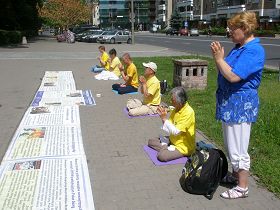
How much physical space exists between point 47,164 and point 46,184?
0.66 meters

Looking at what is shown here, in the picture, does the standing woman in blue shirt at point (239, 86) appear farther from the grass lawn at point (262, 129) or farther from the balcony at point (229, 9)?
the balcony at point (229, 9)

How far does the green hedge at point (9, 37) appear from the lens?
32938 mm

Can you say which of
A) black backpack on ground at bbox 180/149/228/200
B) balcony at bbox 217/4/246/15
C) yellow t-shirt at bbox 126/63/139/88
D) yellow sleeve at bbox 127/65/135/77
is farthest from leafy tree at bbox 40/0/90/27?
black backpack on ground at bbox 180/149/228/200

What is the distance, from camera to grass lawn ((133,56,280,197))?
4.91 metres

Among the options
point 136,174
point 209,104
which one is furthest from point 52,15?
point 136,174

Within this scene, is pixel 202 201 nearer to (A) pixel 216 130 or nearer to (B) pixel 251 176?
(B) pixel 251 176

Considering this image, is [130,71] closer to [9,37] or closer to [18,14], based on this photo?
[9,37]

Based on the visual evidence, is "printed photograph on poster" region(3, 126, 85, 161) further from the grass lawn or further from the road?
the road

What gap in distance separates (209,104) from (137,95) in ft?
7.14

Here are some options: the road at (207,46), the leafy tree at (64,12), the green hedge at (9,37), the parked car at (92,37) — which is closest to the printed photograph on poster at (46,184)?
the road at (207,46)

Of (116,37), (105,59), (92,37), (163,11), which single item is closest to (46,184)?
(105,59)

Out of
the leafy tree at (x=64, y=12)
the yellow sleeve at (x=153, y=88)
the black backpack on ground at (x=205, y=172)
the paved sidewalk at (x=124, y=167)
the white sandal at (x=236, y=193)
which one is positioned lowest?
the paved sidewalk at (x=124, y=167)

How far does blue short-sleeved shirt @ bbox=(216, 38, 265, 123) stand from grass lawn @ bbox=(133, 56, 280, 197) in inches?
45.3

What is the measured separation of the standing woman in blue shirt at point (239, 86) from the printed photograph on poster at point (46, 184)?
5.37 feet
